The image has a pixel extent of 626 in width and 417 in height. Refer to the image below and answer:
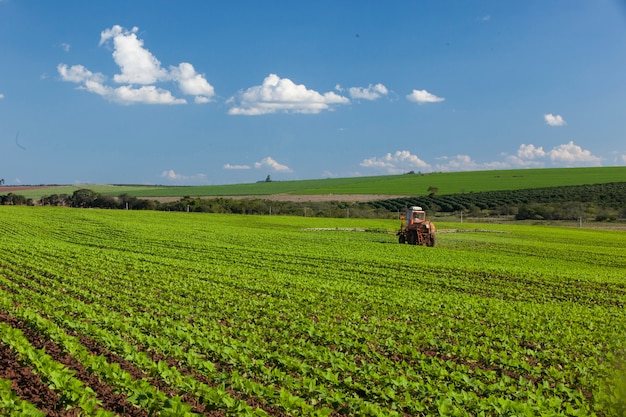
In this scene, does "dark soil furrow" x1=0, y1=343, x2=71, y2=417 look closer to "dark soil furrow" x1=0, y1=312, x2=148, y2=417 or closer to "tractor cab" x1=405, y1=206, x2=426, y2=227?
"dark soil furrow" x1=0, y1=312, x2=148, y2=417

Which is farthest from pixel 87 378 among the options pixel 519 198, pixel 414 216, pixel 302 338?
pixel 519 198

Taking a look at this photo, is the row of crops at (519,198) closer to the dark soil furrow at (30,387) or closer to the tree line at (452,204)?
the tree line at (452,204)

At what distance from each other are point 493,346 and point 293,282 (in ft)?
28.0

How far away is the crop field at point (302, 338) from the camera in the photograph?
7602 millimetres

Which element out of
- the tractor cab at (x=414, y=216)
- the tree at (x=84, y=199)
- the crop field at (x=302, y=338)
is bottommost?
the crop field at (x=302, y=338)

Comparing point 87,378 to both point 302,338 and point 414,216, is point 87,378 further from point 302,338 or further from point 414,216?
point 414,216

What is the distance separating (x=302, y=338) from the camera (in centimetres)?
1115

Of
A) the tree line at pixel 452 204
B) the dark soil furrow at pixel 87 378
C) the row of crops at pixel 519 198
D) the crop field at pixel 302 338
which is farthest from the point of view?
the row of crops at pixel 519 198

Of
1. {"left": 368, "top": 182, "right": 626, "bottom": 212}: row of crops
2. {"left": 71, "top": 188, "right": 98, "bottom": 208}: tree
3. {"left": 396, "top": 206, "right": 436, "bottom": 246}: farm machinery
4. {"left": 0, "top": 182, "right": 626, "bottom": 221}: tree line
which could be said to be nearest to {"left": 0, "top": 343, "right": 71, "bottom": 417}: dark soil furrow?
{"left": 396, "top": 206, "right": 436, "bottom": 246}: farm machinery

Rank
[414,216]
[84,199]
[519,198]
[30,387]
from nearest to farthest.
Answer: [30,387]
[414,216]
[84,199]
[519,198]

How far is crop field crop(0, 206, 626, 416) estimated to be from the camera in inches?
299

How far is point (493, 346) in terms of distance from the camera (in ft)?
36.5

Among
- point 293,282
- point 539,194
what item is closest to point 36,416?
point 293,282

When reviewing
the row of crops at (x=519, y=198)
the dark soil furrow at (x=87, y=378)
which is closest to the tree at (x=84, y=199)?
the row of crops at (x=519, y=198)
